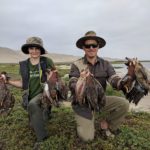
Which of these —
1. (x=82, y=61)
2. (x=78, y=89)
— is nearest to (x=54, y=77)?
(x=78, y=89)

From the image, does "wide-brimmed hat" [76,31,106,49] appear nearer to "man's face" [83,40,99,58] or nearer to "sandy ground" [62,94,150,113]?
"man's face" [83,40,99,58]

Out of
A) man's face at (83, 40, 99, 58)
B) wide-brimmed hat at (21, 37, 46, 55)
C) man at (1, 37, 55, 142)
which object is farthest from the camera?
wide-brimmed hat at (21, 37, 46, 55)

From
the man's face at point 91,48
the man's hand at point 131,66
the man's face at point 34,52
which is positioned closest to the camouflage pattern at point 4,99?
the man's face at point 34,52

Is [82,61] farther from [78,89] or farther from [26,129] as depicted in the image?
[26,129]

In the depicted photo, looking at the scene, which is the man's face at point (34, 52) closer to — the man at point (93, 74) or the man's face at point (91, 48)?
the man at point (93, 74)

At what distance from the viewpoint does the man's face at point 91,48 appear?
343 inches

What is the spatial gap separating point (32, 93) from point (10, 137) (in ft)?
4.87

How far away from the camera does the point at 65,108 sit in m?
12.0

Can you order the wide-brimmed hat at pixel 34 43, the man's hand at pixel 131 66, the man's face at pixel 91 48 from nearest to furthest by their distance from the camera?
the man's hand at pixel 131 66
the man's face at pixel 91 48
the wide-brimmed hat at pixel 34 43

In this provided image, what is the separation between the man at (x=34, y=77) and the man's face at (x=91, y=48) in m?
0.87

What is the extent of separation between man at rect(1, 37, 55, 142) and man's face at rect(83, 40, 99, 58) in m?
0.87

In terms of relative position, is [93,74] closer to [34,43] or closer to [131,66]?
[131,66]

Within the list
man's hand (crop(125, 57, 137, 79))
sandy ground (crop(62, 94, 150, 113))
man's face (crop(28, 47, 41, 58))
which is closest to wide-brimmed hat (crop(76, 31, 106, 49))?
man's face (crop(28, 47, 41, 58))

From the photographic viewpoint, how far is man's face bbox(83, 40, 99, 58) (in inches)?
343
